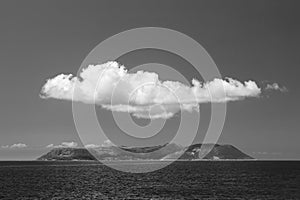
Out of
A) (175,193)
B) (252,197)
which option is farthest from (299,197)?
(175,193)

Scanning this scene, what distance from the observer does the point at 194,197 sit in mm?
98000

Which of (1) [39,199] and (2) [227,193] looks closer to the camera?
(1) [39,199]

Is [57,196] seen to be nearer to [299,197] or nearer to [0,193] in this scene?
[0,193]

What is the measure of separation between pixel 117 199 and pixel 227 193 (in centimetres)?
2963

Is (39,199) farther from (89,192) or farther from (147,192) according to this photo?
(147,192)

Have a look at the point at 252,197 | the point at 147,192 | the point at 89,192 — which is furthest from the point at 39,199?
the point at 252,197

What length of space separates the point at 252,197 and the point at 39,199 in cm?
5143

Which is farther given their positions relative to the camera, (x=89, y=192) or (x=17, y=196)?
(x=89, y=192)

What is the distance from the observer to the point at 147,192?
108 metres

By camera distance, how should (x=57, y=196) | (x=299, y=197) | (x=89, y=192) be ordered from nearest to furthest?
(x=299, y=197), (x=57, y=196), (x=89, y=192)

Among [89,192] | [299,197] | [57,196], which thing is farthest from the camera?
[89,192]

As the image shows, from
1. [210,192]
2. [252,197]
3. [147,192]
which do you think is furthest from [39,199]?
[252,197]

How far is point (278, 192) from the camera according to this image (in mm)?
107875

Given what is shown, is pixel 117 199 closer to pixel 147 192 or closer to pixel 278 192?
pixel 147 192
